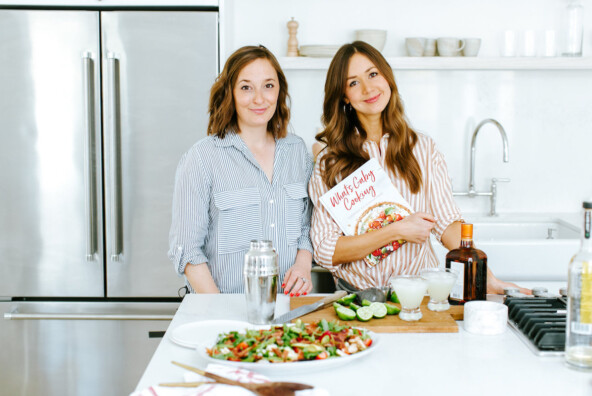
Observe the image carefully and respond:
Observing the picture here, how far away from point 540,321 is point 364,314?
416 millimetres

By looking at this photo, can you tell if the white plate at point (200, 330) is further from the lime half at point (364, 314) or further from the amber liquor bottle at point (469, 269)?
the amber liquor bottle at point (469, 269)

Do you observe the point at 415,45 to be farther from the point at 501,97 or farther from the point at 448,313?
the point at 448,313

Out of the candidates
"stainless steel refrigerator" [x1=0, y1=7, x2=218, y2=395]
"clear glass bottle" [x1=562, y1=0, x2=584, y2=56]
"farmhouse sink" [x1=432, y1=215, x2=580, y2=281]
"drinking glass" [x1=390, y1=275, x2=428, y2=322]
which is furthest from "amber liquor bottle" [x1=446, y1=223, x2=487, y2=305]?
"clear glass bottle" [x1=562, y1=0, x2=584, y2=56]

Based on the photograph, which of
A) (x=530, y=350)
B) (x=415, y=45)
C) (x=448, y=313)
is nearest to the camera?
(x=530, y=350)

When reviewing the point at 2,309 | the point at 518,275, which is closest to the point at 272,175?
the point at 518,275

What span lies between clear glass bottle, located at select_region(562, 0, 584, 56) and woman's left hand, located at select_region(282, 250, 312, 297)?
2.13m

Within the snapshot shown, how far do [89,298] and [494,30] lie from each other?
253cm

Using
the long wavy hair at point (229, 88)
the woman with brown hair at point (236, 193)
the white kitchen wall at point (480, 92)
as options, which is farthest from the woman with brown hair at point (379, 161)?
the white kitchen wall at point (480, 92)

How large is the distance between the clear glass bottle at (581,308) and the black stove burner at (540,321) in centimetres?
8

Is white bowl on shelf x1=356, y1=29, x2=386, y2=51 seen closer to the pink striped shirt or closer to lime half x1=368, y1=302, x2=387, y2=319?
the pink striped shirt

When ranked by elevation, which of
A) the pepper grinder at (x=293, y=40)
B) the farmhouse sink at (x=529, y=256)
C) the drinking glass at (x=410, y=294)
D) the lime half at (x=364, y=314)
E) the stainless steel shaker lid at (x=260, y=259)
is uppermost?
the pepper grinder at (x=293, y=40)

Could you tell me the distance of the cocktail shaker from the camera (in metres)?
1.65

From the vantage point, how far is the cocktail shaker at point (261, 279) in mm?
1648

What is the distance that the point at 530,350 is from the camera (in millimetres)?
1531
